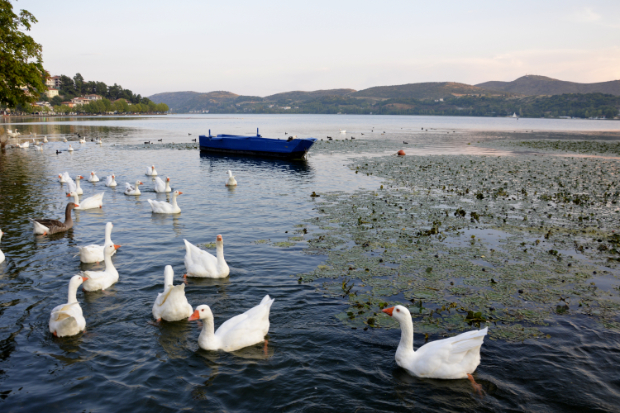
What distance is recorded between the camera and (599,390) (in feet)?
21.4

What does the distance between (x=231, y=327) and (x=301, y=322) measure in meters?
1.64

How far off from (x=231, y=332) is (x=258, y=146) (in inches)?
1367

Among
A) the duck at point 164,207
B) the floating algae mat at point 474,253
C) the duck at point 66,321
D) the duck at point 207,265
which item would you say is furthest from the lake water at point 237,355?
the duck at point 164,207

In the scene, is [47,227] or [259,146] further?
[259,146]

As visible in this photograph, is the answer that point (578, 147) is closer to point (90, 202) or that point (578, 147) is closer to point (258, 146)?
point (258, 146)

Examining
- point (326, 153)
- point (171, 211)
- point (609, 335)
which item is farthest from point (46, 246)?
point (326, 153)

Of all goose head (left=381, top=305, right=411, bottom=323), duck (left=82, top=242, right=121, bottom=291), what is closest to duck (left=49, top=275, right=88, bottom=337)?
duck (left=82, top=242, right=121, bottom=291)

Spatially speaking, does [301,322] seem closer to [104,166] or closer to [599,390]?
[599,390]

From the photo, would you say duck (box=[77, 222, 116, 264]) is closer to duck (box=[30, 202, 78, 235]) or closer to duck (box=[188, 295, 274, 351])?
duck (box=[30, 202, 78, 235])

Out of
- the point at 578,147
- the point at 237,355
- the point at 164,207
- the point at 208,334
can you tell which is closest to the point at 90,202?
the point at 164,207

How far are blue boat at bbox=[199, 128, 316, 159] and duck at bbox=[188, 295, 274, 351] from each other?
98.9 feet

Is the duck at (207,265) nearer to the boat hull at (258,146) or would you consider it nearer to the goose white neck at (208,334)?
the goose white neck at (208,334)

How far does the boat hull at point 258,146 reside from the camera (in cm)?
3809

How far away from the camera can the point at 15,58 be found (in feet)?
122
